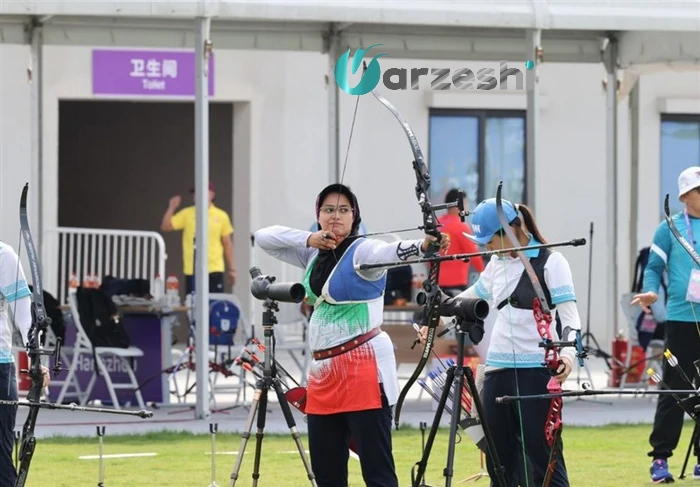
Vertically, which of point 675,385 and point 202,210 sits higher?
point 202,210

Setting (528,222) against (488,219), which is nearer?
(488,219)

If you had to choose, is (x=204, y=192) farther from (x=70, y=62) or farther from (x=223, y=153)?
(x=223, y=153)

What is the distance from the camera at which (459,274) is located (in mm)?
14820

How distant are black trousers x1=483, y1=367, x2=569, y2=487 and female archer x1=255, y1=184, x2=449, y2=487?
638mm

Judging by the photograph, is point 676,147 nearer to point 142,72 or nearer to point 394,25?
point 142,72

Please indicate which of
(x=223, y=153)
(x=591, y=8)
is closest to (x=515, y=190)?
(x=223, y=153)

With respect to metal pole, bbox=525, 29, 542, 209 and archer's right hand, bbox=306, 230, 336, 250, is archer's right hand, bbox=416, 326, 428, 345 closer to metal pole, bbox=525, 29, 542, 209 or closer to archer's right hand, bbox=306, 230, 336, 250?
archer's right hand, bbox=306, 230, 336, 250

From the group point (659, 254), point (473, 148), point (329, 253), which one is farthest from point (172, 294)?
point (329, 253)

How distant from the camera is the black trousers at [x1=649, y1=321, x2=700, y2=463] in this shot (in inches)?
372

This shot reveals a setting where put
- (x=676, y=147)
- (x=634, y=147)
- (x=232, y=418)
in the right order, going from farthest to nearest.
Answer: (x=676, y=147) → (x=634, y=147) → (x=232, y=418)

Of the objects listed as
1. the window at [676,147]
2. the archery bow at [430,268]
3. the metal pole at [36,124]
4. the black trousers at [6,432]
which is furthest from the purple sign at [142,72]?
the archery bow at [430,268]

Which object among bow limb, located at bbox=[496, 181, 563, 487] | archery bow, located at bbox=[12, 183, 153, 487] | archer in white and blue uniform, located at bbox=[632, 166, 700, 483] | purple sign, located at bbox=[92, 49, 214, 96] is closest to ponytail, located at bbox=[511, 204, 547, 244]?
bow limb, located at bbox=[496, 181, 563, 487]

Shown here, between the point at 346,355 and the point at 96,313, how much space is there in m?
6.58

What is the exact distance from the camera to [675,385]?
9.60 meters
